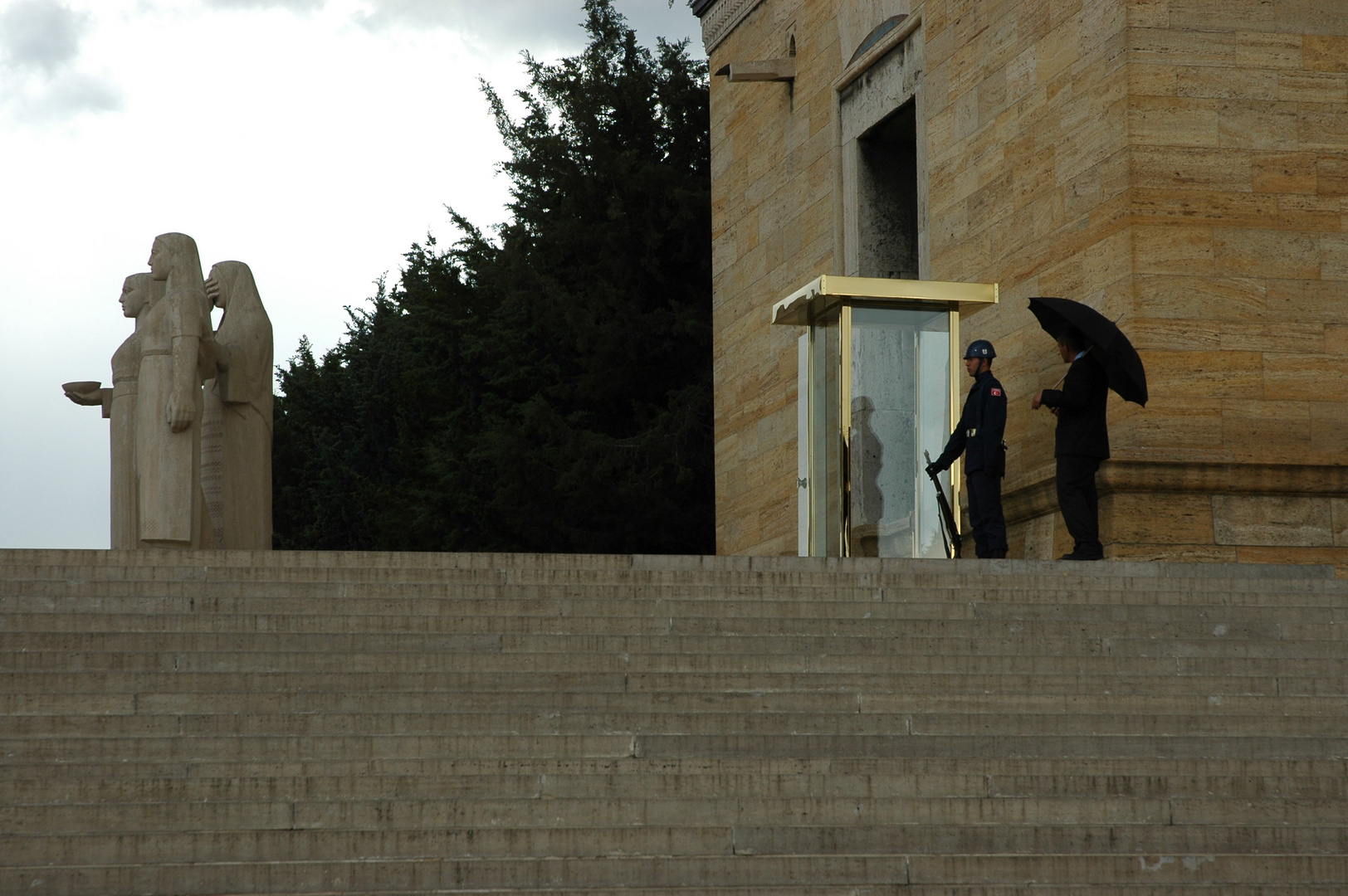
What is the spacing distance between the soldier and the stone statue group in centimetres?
445

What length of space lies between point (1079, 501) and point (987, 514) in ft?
1.96

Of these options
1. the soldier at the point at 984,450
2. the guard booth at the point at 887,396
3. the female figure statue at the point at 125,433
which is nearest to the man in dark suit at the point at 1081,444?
the soldier at the point at 984,450

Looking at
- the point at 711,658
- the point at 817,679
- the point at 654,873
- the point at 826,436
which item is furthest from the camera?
the point at 826,436

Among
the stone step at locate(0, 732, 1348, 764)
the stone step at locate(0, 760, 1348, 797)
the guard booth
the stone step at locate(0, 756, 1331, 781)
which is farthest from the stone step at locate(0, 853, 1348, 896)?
the guard booth

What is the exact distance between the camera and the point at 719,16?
22.4 meters

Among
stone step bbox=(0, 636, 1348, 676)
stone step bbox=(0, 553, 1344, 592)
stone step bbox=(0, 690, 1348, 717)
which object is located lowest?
stone step bbox=(0, 690, 1348, 717)

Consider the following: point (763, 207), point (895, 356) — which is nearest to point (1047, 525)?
point (895, 356)

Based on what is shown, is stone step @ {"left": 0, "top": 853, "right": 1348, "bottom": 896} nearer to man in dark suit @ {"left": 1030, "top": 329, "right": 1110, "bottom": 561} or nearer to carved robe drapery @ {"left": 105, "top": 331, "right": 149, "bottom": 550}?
man in dark suit @ {"left": 1030, "top": 329, "right": 1110, "bottom": 561}

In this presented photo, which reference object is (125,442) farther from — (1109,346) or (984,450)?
(1109,346)

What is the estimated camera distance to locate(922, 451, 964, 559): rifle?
43.2ft

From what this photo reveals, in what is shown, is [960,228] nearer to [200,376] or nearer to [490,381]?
[200,376]

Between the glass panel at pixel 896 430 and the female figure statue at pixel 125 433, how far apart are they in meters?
4.76

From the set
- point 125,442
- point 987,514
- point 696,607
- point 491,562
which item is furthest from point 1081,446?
point 125,442

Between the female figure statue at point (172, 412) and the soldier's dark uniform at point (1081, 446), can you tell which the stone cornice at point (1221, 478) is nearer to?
the soldier's dark uniform at point (1081, 446)
